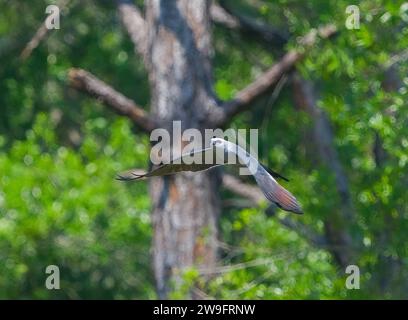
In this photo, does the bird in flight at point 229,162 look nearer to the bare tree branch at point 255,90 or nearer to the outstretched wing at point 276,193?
the outstretched wing at point 276,193

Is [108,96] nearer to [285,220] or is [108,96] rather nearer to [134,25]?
[134,25]

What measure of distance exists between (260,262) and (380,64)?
6.28 ft

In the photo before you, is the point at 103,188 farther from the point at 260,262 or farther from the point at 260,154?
the point at 260,262

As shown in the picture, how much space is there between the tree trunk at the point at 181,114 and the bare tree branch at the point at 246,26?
1314mm

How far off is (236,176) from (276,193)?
7391 mm

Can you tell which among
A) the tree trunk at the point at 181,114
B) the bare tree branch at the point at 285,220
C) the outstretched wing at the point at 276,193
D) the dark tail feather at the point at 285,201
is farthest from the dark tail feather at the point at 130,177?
the bare tree branch at the point at 285,220

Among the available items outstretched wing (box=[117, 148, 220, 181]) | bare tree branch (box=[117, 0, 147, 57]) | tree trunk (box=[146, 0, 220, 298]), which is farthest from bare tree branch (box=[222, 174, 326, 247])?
outstretched wing (box=[117, 148, 220, 181])

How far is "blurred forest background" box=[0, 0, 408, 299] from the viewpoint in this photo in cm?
1113

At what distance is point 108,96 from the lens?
1097 centimetres

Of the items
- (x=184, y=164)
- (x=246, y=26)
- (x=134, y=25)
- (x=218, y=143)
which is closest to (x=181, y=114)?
(x=134, y=25)

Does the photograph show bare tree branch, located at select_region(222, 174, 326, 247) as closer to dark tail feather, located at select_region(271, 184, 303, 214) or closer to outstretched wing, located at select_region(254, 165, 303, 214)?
outstretched wing, located at select_region(254, 165, 303, 214)

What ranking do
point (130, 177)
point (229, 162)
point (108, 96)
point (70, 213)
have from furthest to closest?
point (70, 213) < point (108, 96) < point (130, 177) < point (229, 162)

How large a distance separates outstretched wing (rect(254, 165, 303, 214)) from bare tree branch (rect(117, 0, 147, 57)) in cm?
468

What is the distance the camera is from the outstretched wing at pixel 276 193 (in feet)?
23.7
